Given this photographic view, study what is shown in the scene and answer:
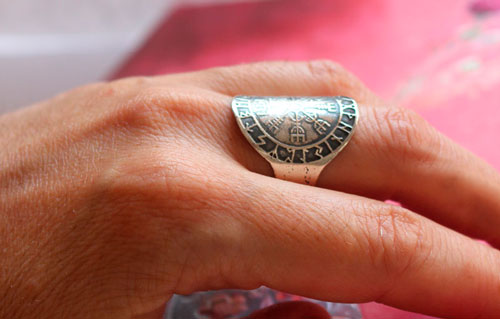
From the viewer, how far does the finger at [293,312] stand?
2.55 ft

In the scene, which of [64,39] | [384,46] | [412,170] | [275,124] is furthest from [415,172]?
[64,39]

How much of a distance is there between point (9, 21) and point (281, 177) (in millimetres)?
1790

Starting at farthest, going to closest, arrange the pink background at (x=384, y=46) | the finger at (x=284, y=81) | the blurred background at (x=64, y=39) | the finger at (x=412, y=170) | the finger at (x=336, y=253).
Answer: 1. the blurred background at (x=64, y=39)
2. the pink background at (x=384, y=46)
3. the finger at (x=284, y=81)
4. the finger at (x=412, y=170)
5. the finger at (x=336, y=253)

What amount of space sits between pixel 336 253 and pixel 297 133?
0.21 m

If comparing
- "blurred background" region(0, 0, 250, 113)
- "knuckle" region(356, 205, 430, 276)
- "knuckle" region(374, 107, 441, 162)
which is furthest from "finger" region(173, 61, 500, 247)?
"blurred background" region(0, 0, 250, 113)

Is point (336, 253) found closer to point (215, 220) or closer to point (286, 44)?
point (215, 220)

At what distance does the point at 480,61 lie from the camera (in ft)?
4.52

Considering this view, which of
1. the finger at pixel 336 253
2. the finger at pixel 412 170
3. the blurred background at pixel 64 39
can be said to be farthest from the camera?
the blurred background at pixel 64 39

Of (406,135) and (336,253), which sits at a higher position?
(406,135)

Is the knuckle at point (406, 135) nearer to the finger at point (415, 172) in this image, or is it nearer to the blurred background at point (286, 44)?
the finger at point (415, 172)

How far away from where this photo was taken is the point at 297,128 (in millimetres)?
815

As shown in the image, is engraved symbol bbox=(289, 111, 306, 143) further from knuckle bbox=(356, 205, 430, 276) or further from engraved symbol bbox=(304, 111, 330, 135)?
knuckle bbox=(356, 205, 430, 276)

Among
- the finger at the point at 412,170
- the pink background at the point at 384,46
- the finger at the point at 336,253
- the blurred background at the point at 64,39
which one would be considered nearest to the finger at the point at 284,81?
the finger at the point at 412,170

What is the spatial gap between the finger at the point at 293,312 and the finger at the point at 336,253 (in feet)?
0.13
